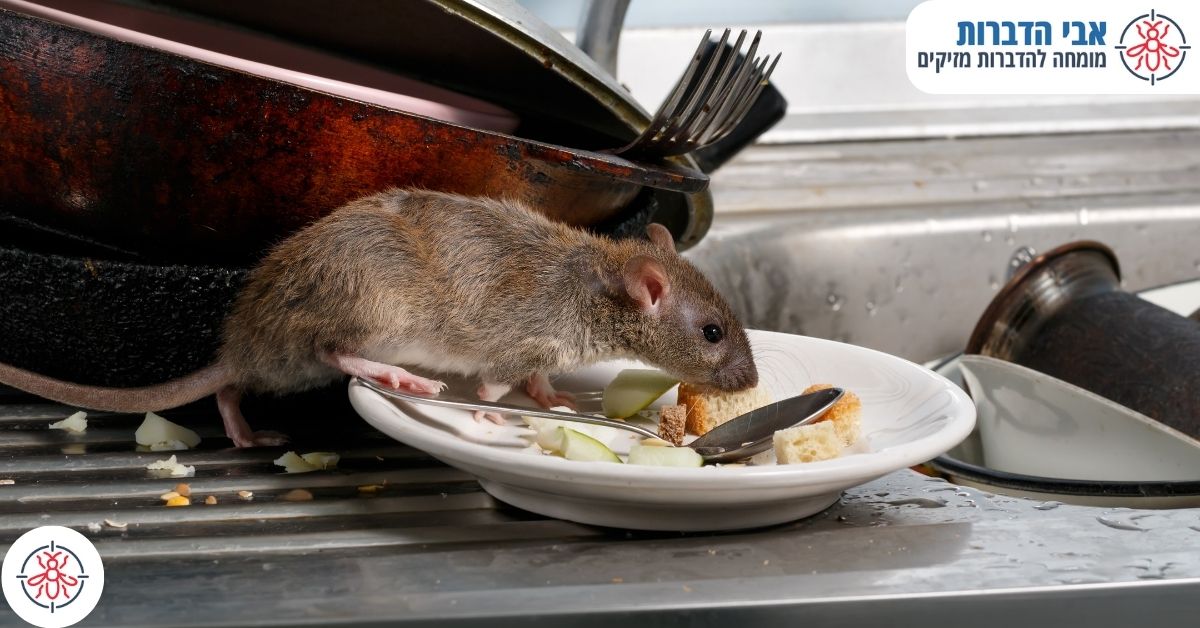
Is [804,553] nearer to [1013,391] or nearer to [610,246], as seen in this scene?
[610,246]

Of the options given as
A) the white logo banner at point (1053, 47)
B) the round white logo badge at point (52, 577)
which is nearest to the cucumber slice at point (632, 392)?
the round white logo badge at point (52, 577)

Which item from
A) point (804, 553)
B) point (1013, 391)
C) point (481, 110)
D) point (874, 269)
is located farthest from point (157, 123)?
point (874, 269)

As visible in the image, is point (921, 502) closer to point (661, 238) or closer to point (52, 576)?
point (661, 238)

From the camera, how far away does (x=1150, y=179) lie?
2225 mm

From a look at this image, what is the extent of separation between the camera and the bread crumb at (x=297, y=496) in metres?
1.00

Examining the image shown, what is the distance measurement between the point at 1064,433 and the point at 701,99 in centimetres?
56

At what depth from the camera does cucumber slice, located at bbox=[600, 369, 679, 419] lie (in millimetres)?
1190

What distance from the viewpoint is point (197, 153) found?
1064 mm

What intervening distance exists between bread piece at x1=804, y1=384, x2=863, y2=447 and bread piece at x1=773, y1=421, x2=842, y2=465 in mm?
43

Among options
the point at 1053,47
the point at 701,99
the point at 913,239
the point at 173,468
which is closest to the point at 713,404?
the point at 701,99

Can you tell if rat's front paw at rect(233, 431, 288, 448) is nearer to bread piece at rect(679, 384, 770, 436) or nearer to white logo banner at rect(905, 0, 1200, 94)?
bread piece at rect(679, 384, 770, 436)

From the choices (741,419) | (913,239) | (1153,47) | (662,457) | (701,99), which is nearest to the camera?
(662,457)

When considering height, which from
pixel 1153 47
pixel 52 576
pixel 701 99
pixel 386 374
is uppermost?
pixel 1153 47

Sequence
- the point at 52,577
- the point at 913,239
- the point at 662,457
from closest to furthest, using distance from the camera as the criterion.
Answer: the point at 52,577, the point at 662,457, the point at 913,239
